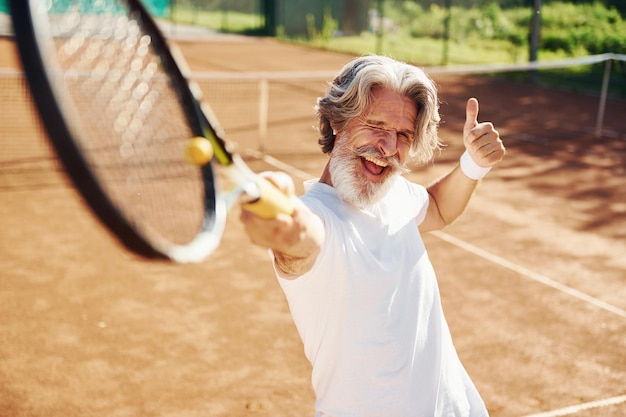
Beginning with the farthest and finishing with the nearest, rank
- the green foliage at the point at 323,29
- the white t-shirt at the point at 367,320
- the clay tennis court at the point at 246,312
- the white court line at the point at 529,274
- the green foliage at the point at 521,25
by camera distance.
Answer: the green foliage at the point at 323,29 < the green foliage at the point at 521,25 < the white court line at the point at 529,274 < the clay tennis court at the point at 246,312 < the white t-shirt at the point at 367,320

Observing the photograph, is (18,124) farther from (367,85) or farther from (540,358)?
(367,85)

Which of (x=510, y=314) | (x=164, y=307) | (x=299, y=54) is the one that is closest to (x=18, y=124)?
(x=164, y=307)

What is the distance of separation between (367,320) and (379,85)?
2.59ft

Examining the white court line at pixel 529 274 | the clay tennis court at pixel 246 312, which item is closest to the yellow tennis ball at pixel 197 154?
the clay tennis court at pixel 246 312

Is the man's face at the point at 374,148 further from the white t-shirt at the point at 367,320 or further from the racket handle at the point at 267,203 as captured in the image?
the racket handle at the point at 267,203

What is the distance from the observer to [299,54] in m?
26.4

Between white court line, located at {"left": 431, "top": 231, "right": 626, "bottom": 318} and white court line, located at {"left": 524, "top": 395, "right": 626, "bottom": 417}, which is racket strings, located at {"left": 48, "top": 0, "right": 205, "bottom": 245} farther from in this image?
white court line, located at {"left": 431, "top": 231, "right": 626, "bottom": 318}

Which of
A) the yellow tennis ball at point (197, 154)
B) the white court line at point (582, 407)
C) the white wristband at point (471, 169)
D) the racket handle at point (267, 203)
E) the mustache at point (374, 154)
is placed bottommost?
the white court line at point (582, 407)

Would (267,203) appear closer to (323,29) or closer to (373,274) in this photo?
(373,274)

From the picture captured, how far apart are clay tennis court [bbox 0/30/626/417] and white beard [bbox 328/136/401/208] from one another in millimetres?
2100

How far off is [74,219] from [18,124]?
18.1 ft

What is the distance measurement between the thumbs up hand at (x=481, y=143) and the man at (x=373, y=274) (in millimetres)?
240

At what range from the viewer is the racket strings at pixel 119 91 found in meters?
1.81

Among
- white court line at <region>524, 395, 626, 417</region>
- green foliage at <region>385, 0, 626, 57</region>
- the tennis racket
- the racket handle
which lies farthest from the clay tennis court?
green foliage at <region>385, 0, 626, 57</region>
